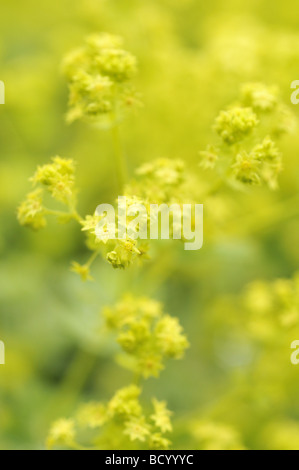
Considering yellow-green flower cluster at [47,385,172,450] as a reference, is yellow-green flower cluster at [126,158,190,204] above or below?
above

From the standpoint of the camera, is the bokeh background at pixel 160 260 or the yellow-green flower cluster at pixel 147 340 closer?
the yellow-green flower cluster at pixel 147 340

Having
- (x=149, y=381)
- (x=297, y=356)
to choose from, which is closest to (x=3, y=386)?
(x=149, y=381)

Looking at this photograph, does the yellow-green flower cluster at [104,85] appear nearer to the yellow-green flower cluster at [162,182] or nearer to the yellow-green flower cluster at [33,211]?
the yellow-green flower cluster at [162,182]
